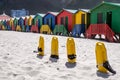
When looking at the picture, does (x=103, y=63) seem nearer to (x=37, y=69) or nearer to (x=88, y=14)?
(x=37, y=69)

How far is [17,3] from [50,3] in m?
12.3

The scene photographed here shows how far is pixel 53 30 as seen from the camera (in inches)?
1179

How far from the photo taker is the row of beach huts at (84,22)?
1928 centimetres

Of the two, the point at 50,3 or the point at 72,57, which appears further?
the point at 50,3

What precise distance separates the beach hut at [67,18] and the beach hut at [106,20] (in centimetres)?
380

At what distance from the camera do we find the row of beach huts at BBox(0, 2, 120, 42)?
63.3ft

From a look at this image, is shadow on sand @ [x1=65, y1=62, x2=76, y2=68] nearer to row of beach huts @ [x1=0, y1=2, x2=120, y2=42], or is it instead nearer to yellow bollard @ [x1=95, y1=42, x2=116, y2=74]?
yellow bollard @ [x1=95, y1=42, x2=116, y2=74]

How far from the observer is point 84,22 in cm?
2392

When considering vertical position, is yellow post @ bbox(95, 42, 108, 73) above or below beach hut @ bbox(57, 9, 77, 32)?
below

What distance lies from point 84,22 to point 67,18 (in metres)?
3.50

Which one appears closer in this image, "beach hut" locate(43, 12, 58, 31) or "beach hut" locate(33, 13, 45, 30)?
"beach hut" locate(43, 12, 58, 31)

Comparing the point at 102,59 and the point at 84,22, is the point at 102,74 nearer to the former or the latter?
the point at 102,59

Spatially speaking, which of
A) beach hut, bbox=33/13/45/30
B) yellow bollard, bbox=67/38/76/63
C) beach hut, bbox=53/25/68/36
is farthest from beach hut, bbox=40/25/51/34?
yellow bollard, bbox=67/38/76/63

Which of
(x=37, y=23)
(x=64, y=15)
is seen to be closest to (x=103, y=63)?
(x=64, y=15)
